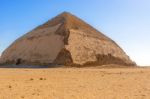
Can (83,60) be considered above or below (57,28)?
below

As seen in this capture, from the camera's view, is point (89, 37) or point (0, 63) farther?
point (0, 63)

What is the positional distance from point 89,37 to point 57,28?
554cm

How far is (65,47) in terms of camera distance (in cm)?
4259

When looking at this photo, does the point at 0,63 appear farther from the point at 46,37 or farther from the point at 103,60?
the point at 103,60

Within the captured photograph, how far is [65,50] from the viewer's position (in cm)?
4231

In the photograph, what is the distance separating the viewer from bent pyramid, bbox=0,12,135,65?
42.6 m

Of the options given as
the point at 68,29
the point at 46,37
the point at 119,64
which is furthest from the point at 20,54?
the point at 119,64

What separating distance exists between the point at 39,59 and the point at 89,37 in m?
9.48

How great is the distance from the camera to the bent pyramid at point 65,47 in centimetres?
4256
